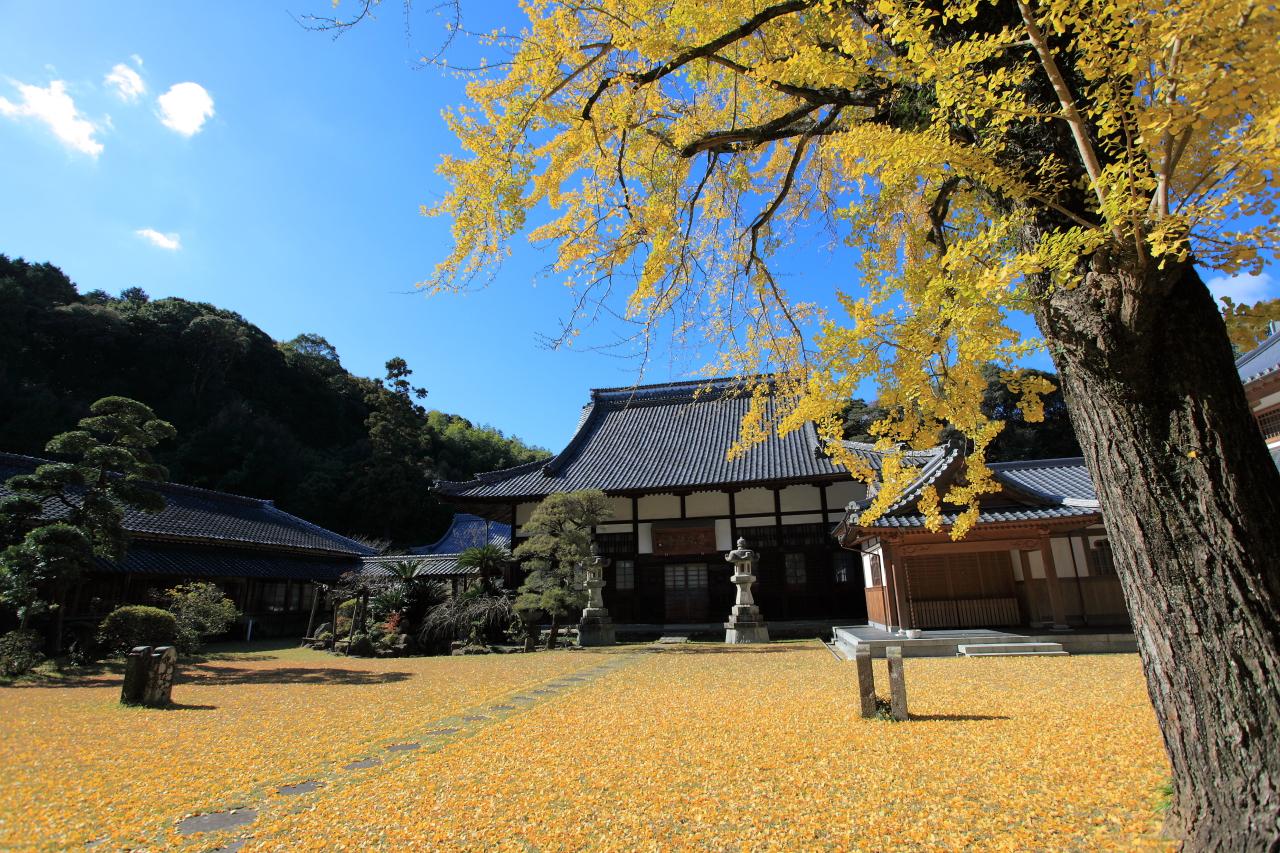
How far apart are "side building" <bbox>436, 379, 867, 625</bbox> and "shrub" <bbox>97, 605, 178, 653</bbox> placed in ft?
22.7

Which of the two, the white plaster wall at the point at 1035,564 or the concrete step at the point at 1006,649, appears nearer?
the concrete step at the point at 1006,649

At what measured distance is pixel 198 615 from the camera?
1261 cm

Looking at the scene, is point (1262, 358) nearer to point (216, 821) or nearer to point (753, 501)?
point (753, 501)

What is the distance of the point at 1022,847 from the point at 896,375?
261 centimetres

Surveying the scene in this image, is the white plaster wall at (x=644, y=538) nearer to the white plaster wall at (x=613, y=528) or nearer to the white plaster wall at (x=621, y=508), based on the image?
the white plaster wall at (x=613, y=528)

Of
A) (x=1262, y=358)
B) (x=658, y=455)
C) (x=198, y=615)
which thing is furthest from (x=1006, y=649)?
(x=198, y=615)

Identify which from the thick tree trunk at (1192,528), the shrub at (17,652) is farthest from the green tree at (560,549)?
the thick tree trunk at (1192,528)

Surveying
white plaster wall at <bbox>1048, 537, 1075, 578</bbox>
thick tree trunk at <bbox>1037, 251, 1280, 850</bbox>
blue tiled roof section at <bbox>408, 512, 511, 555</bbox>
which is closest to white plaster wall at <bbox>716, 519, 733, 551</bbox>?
white plaster wall at <bbox>1048, 537, 1075, 578</bbox>

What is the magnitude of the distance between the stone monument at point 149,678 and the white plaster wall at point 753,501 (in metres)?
12.8

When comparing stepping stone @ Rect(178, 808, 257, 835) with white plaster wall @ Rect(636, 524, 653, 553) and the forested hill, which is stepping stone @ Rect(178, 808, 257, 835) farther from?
the forested hill

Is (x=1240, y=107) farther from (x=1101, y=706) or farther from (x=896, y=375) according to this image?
(x=1101, y=706)

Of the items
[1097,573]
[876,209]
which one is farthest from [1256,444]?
[1097,573]

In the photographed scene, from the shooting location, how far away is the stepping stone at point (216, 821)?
10.9 ft

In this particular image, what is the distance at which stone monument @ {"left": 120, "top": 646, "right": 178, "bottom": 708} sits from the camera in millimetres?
7238
